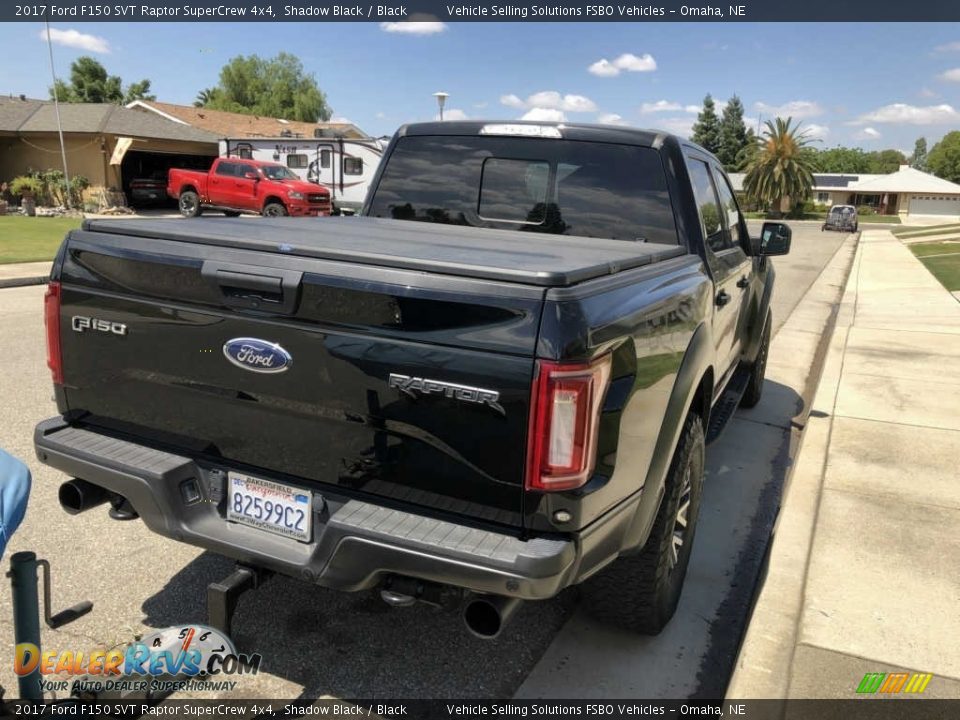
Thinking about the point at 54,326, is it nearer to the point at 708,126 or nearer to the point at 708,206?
the point at 708,206

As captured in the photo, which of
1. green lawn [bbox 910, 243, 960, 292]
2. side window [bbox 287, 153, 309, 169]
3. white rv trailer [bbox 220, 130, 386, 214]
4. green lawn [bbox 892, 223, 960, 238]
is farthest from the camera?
green lawn [bbox 892, 223, 960, 238]

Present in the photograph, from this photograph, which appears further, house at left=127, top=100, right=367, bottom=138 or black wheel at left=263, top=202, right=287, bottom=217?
house at left=127, top=100, right=367, bottom=138

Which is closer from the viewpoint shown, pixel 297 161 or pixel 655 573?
pixel 655 573

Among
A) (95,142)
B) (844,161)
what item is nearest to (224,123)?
(95,142)

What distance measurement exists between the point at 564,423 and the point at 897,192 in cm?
9053

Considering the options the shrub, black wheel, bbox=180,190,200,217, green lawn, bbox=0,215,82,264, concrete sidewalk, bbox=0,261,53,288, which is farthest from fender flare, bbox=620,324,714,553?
the shrub

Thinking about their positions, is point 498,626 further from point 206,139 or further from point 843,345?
point 206,139

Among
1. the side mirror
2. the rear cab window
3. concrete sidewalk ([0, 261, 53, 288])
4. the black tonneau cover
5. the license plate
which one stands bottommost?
concrete sidewalk ([0, 261, 53, 288])

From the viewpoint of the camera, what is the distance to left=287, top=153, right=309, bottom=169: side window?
89.3ft

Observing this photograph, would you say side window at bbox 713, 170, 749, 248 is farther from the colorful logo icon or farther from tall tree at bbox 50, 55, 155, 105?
tall tree at bbox 50, 55, 155, 105

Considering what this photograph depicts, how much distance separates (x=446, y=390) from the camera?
2.12m

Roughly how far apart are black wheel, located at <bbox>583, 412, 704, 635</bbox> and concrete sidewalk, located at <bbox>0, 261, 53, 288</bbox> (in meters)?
11.4

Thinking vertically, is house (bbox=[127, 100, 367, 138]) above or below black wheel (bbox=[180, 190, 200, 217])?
above

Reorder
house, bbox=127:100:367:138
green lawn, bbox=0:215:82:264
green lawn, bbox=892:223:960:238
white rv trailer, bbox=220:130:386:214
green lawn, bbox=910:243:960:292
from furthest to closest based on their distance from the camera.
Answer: green lawn, bbox=892:223:960:238 < house, bbox=127:100:367:138 < white rv trailer, bbox=220:130:386:214 < green lawn, bbox=910:243:960:292 < green lawn, bbox=0:215:82:264
